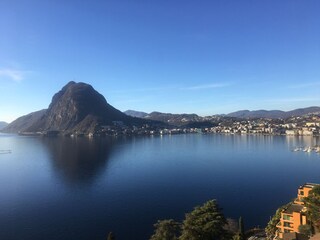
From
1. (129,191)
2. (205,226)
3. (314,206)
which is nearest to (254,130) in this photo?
(129,191)

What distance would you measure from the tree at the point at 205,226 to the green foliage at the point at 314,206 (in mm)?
5299

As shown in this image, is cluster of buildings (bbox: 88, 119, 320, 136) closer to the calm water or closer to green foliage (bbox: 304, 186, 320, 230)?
the calm water

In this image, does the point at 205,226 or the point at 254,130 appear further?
the point at 254,130

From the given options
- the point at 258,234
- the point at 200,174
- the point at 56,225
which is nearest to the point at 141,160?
the point at 200,174

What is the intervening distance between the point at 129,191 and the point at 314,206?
28.5 meters

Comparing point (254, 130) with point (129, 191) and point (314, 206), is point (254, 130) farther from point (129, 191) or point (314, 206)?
point (314, 206)

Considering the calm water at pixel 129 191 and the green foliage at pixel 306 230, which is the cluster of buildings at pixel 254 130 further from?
the green foliage at pixel 306 230

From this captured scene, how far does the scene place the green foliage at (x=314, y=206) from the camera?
18102 mm

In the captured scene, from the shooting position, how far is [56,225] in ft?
98.9

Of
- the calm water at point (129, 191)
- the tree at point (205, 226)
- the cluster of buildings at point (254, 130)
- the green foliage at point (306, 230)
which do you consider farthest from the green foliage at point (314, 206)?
the cluster of buildings at point (254, 130)

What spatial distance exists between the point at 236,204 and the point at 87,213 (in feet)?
55.5

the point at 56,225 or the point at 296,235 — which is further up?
the point at 296,235

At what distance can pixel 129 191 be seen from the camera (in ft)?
141

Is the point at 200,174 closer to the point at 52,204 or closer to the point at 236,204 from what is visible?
the point at 236,204
